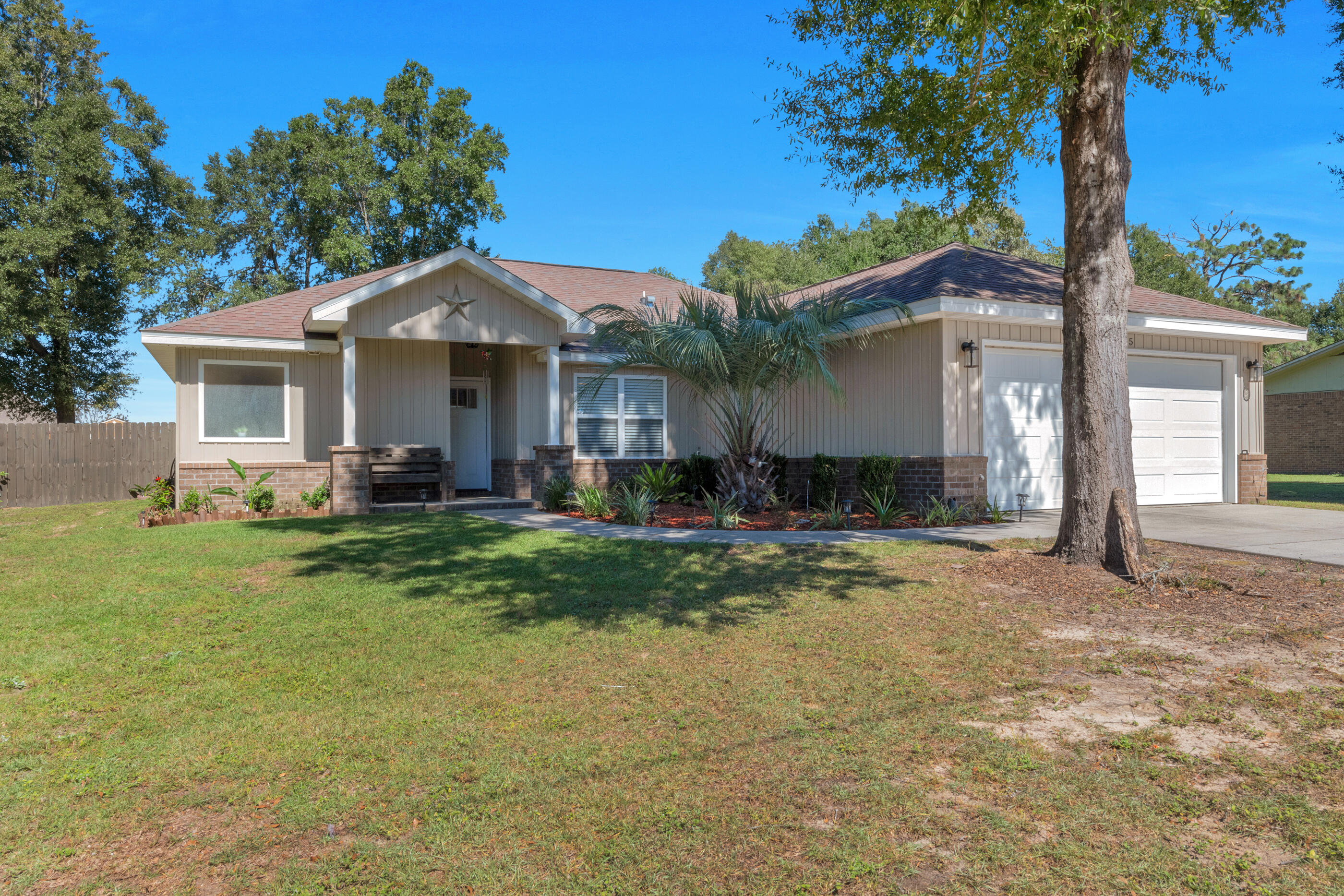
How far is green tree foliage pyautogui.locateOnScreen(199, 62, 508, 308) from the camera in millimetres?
26688

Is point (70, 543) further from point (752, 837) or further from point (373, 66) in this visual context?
point (373, 66)

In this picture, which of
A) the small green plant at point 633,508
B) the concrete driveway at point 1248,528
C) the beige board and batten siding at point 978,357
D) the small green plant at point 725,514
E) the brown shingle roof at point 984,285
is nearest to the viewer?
the concrete driveway at point 1248,528

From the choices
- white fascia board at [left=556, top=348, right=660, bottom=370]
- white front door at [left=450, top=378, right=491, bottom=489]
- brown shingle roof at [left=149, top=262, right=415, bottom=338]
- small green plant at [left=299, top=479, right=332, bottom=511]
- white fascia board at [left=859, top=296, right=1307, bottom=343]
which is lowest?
small green plant at [left=299, top=479, right=332, bottom=511]

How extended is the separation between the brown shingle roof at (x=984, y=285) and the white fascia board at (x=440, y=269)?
484cm

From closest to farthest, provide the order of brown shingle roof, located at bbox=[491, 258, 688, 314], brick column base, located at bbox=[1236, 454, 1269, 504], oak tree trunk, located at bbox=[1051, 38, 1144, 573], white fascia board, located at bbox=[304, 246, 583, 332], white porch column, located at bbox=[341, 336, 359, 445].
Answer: oak tree trunk, located at bbox=[1051, 38, 1144, 573] → white fascia board, located at bbox=[304, 246, 583, 332] → white porch column, located at bbox=[341, 336, 359, 445] → brick column base, located at bbox=[1236, 454, 1269, 504] → brown shingle roof, located at bbox=[491, 258, 688, 314]

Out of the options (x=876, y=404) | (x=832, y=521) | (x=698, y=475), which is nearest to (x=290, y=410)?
(x=698, y=475)

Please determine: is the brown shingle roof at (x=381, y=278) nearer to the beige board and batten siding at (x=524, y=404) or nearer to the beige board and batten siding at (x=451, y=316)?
the beige board and batten siding at (x=451, y=316)

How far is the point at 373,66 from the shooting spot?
26406mm

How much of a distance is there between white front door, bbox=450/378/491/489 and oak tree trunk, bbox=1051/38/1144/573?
10617 millimetres

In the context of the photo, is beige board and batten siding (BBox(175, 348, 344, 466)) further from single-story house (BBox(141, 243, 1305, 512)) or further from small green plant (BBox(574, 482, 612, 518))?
small green plant (BBox(574, 482, 612, 518))

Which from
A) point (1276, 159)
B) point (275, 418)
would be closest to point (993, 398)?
point (275, 418)

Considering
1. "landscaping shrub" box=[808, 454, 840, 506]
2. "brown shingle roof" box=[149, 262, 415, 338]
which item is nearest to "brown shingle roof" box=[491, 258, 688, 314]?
"brown shingle roof" box=[149, 262, 415, 338]

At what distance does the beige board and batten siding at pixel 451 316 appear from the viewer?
1243cm

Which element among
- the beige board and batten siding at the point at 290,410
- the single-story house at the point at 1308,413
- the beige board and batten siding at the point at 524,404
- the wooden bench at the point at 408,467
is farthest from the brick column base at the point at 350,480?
the single-story house at the point at 1308,413
